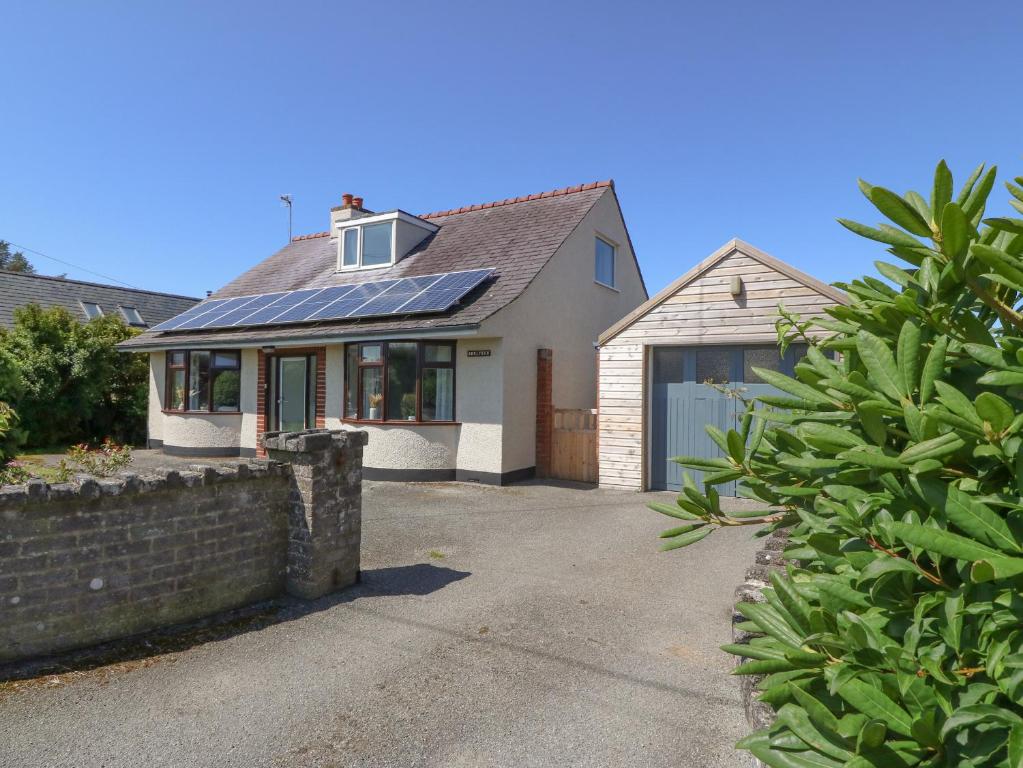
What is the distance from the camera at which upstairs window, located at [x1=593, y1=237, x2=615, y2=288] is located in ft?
51.2

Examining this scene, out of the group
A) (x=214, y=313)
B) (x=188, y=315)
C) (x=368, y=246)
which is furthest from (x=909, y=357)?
(x=188, y=315)

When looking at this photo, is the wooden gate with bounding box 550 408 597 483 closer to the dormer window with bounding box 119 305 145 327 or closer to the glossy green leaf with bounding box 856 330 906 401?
the glossy green leaf with bounding box 856 330 906 401

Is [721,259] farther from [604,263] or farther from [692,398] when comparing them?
[604,263]

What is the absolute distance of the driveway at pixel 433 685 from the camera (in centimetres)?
333

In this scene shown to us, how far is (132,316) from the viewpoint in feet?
87.1

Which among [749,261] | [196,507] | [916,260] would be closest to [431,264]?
[749,261]

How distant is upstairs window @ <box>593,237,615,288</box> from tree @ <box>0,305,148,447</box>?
13002 mm

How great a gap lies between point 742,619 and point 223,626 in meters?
3.86

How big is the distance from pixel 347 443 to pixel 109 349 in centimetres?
1549

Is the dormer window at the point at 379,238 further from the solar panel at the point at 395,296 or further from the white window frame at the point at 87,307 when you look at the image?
the white window frame at the point at 87,307

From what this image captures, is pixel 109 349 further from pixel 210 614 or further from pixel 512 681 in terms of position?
pixel 512 681

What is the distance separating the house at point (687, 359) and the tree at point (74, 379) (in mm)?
13802

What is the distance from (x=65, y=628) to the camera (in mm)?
4246

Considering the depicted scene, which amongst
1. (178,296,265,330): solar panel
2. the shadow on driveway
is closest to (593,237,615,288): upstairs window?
(178,296,265,330): solar panel
